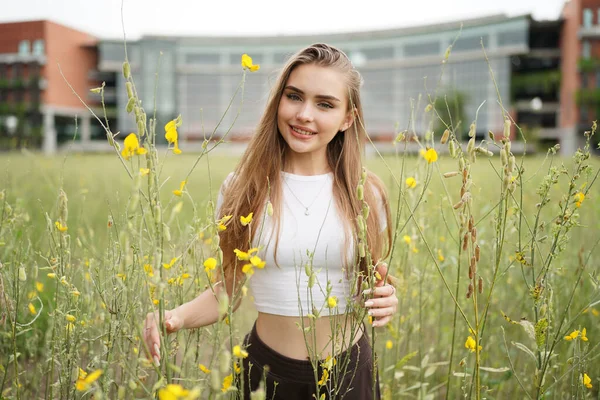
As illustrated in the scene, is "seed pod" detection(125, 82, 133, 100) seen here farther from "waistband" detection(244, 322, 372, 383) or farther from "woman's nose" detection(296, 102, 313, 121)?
"waistband" detection(244, 322, 372, 383)

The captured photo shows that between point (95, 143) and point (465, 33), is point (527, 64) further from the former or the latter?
point (95, 143)

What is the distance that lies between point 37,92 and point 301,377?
40.8 m

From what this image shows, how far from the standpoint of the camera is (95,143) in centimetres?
3875

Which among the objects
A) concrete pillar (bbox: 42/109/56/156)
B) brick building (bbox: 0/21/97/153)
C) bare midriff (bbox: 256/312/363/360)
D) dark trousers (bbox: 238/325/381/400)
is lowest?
dark trousers (bbox: 238/325/381/400)

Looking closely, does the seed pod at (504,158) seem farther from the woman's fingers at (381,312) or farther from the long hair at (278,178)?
the long hair at (278,178)

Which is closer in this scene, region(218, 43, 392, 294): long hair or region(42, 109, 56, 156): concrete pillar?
region(218, 43, 392, 294): long hair

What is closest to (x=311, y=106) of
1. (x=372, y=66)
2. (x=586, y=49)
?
(x=586, y=49)

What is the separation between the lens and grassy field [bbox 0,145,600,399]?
898 mm

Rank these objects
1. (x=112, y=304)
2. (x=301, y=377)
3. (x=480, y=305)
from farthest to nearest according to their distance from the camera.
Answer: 1. (x=480, y=305)
2. (x=301, y=377)
3. (x=112, y=304)

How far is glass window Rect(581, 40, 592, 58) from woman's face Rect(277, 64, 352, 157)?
35.0 metres

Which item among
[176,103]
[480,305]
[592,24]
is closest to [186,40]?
[176,103]

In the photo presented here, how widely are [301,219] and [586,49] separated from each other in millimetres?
35300

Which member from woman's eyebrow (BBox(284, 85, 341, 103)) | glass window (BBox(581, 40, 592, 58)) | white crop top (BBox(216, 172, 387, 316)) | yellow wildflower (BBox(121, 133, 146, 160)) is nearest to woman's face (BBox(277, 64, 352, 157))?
woman's eyebrow (BBox(284, 85, 341, 103))

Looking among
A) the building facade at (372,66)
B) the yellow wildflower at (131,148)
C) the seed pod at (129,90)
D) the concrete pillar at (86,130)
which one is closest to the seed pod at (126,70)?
the seed pod at (129,90)
